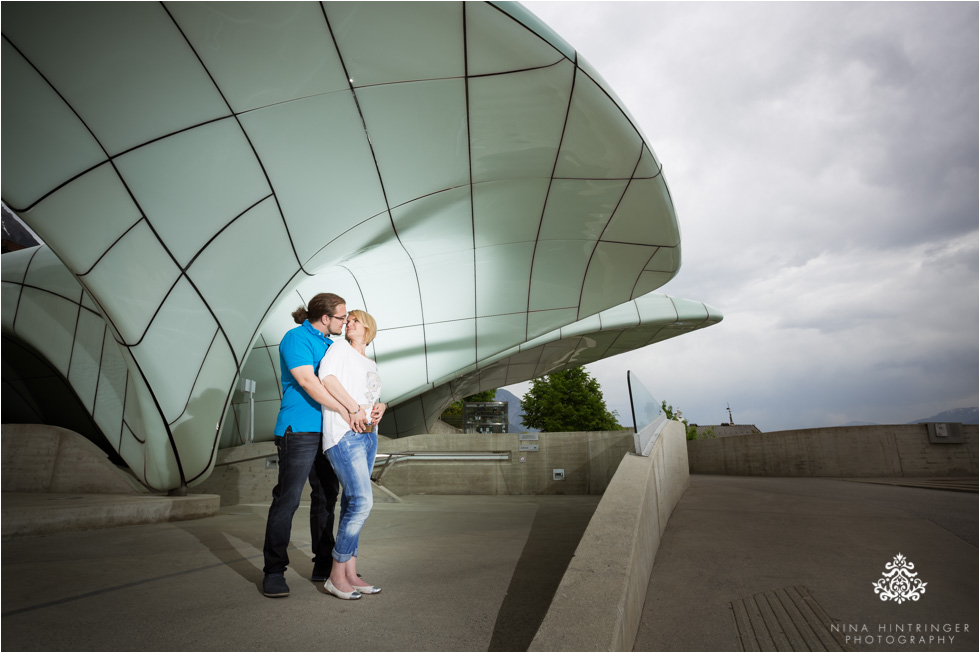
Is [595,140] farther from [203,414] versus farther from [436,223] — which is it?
[203,414]

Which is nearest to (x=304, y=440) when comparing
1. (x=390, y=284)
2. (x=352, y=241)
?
(x=352, y=241)

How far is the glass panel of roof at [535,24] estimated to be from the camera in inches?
205

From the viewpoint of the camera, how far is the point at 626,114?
6910 mm

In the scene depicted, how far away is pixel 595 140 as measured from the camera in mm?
7070

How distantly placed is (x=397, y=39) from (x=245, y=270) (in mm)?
3808

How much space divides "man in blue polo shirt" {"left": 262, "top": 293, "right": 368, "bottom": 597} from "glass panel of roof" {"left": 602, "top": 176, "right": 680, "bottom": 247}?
20.9ft

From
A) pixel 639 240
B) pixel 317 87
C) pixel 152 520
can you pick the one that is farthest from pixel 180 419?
pixel 639 240

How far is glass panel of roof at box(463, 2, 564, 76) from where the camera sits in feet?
17.0

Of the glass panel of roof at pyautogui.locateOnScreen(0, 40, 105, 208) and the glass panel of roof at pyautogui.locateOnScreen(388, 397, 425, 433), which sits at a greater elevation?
the glass panel of roof at pyautogui.locateOnScreen(0, 40, 105, 208)

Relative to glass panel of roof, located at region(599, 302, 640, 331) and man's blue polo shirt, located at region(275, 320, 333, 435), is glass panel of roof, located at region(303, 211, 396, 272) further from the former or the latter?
glass panel of roof, located at region(599, 302, 640, 331)

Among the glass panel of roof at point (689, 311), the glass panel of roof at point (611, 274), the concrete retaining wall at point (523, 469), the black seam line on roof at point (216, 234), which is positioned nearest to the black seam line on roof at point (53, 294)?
the black seam line on roof at point (216, 234)

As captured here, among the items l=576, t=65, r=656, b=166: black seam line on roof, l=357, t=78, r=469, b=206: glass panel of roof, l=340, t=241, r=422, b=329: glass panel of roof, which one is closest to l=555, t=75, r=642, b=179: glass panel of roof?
l=576, t=65, r=656, b=166: black seam line on roof

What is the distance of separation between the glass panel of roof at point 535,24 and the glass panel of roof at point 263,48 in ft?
5.99

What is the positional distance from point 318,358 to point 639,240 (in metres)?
8.20
